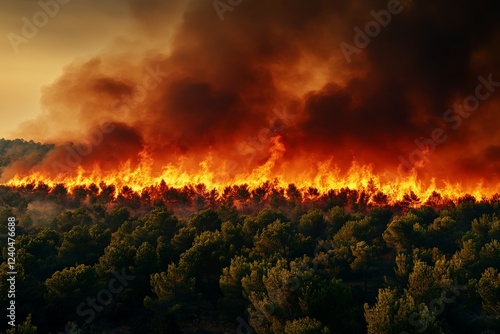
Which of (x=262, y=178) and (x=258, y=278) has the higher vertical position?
(x=262, y=178)

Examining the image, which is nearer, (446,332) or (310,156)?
(446,332)

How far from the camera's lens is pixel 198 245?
61.9m

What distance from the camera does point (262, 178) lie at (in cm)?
16375

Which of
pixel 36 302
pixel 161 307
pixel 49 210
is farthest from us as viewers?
pixel 49 210

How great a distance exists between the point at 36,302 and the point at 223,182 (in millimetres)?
113859

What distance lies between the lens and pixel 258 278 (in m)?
49.7

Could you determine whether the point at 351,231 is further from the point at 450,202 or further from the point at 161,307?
the point at 450,202

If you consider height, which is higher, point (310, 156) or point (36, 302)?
point (310, 156)

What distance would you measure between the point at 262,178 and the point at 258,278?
376 ft

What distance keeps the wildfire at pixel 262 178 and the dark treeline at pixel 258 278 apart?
149 feet

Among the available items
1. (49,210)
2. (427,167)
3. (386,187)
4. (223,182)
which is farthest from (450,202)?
(49,210)

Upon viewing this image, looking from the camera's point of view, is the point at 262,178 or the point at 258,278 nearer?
the point at 258,278

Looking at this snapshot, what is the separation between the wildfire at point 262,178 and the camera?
479ft

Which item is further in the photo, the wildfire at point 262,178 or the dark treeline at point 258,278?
the wildfire at point 262,178
